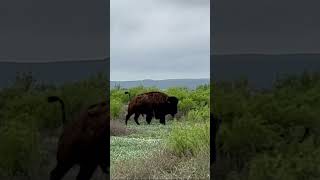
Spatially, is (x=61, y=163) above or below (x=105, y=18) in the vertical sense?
below

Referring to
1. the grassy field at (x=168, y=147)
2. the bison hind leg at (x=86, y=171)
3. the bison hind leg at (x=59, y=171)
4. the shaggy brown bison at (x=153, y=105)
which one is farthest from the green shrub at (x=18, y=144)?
the shaggy brown bison at (x=153, y=105)

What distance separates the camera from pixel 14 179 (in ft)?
10.3

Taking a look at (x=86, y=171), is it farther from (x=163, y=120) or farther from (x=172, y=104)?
(x=172, y=104)

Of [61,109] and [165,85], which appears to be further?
[165,85]

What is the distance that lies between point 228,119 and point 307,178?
1.73ft

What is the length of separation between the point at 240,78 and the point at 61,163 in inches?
43.7

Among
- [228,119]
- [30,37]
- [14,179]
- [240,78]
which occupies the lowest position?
[14,179]

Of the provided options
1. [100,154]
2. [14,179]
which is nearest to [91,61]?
[100,154]

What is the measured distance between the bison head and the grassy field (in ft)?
0.19

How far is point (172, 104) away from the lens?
3744 millimetres

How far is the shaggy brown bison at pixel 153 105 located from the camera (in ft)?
11.9

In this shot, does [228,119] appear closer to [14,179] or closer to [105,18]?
[105,18]

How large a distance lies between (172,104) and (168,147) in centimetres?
57

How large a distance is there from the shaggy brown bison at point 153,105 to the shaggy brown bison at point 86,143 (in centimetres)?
55
